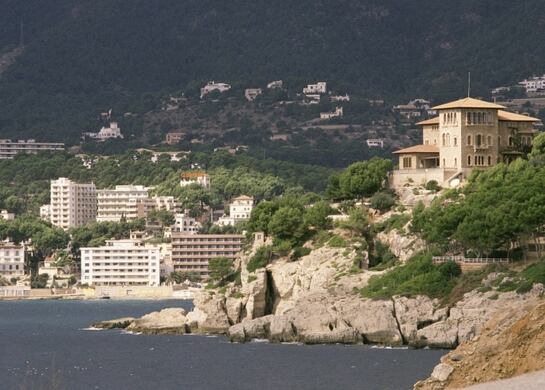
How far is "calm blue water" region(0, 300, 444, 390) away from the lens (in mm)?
77938

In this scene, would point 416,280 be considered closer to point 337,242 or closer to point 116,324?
point 337,242

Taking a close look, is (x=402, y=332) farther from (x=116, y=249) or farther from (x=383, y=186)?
(x=116, y=249)

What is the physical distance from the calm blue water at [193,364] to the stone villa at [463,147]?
1644cm

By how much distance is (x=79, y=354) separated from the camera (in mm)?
98500

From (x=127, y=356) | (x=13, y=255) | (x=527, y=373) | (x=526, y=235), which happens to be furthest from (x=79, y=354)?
(x=13, y=255)

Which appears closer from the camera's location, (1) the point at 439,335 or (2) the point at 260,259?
(1) the point at 439,335

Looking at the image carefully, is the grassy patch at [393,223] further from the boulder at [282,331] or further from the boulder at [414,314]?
the boulder at [414,314]

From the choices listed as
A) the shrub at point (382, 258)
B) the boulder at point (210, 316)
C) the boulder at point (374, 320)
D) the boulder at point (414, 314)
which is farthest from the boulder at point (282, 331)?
the boulder at point (210, 316)

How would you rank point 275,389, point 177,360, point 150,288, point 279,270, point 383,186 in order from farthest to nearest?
point 150,288 < point 383,186 < point 279,270 < point 177,360 < point 275,389

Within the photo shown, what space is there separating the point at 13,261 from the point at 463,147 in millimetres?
86483

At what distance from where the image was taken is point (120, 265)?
18800 centimetres

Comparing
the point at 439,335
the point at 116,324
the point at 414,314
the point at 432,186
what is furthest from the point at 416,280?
the point at 116,324

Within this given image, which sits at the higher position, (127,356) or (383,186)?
(383,186)

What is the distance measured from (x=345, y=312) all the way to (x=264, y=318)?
251 inches
